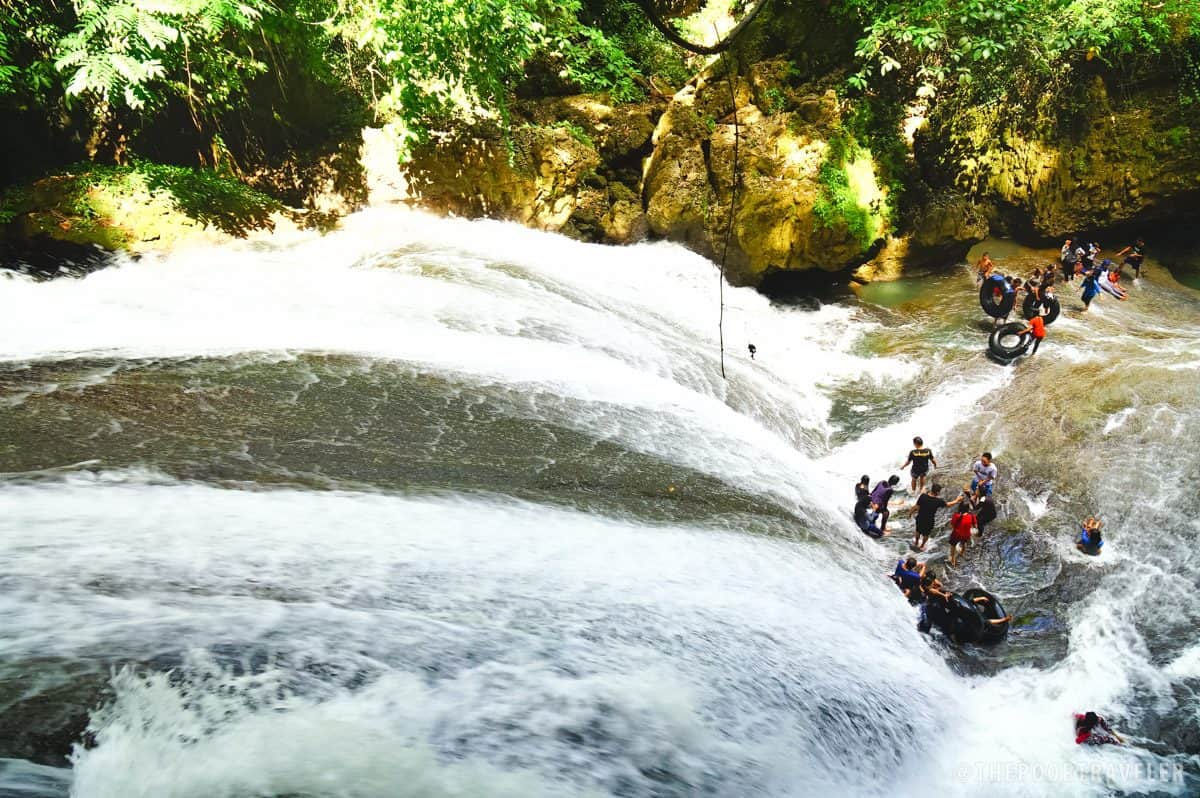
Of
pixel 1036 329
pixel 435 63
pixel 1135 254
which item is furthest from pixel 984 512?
pixel 435 63

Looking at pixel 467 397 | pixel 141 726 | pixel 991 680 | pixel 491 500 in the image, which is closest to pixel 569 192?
pixel 467 397

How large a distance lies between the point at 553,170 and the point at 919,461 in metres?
8.04

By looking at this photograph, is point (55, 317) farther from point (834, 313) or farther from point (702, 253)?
point (834, 313)

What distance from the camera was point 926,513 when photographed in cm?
733

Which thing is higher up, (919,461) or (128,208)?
(128,208)

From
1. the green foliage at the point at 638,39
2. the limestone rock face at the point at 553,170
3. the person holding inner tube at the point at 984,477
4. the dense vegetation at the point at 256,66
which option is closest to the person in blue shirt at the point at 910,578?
the person holding inner tube at the point at 984,477

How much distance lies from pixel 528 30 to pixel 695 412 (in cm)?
705

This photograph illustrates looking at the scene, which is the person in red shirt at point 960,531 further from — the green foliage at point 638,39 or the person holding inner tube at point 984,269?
the green foliage at point 638,39

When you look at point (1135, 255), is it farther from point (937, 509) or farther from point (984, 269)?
point (937, 509)

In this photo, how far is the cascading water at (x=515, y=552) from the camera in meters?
2.56

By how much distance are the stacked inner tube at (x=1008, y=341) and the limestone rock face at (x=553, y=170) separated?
20.6 ft

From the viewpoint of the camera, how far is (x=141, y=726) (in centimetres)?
228

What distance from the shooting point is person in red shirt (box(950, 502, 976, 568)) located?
7.16 meters

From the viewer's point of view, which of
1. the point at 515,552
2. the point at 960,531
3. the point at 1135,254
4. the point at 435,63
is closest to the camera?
the point at 515,552
